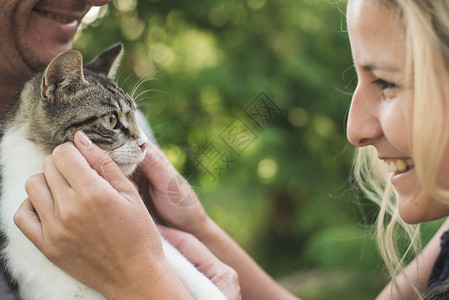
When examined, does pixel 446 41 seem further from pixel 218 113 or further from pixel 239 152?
pixel 218 113

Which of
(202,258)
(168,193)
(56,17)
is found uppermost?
(56,17)

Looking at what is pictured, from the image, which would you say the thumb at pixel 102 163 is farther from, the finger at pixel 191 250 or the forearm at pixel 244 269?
the forearm at pixel 244 269

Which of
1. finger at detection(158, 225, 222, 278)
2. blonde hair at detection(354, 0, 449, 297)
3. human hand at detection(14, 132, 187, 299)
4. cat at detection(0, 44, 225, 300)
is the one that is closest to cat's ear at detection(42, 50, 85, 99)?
cat at detection(0, 44, 225, 300)

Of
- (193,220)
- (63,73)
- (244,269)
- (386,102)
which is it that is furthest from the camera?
(244,269)

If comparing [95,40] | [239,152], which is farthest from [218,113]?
[95,40]

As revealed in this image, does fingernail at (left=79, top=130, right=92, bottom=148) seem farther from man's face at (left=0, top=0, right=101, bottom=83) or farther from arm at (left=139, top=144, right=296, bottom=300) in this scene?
man's face at (left=0, top=0, right=101, bottom=83)

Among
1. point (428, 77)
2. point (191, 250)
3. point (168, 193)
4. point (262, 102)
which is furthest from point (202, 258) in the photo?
point (262, 102)

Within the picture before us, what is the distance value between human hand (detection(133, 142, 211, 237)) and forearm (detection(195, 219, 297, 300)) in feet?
0.27

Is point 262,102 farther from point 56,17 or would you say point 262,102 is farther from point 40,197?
point 40,197

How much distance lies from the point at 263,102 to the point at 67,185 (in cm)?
170

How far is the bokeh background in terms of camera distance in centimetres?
277

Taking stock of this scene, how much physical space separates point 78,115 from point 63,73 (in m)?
0.12

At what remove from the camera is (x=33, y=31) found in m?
1.42

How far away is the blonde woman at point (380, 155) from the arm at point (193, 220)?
0.32 meters
